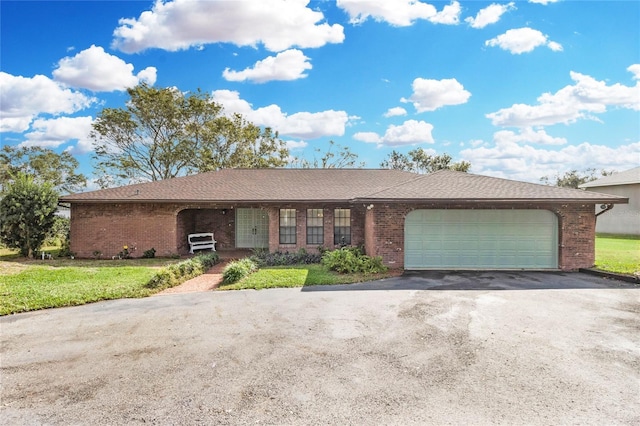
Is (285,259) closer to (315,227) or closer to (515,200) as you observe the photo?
(315,227)

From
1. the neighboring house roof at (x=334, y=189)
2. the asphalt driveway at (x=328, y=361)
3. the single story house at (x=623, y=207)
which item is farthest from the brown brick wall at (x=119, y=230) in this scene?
the single story house at (x=623, y=207)

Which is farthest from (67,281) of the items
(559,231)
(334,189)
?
(559,231)

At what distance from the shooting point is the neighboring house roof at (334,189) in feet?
38.4

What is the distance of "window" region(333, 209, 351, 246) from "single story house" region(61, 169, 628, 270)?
0.04 meters

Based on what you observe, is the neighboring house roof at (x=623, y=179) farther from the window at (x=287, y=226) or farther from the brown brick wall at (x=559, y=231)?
the window at (x=287, y=226)

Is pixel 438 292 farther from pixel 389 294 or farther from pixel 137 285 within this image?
pixel 137 285

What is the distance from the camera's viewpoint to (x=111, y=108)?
90.9ft

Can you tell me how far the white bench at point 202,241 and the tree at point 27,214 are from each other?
17.8 ft

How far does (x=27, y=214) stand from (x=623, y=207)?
33.3 metres

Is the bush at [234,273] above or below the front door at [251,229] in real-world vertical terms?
below

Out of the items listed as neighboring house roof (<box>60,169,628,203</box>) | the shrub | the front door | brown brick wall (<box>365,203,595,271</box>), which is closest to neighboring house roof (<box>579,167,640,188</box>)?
neighboring house roof (<box>60,169,628,203</box>)

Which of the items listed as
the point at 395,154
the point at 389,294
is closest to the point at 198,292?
the point at 389,294

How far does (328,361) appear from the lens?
4.90 meters

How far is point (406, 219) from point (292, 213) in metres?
5.41
